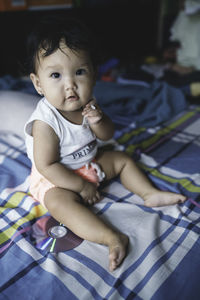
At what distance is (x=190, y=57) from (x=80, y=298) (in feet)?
6.78

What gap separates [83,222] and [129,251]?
0.13 meters

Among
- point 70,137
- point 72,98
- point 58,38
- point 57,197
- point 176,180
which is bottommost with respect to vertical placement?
point 176,180

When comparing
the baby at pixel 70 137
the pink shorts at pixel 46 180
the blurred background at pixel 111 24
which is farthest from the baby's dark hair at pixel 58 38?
the blurred background at pixel 111 24

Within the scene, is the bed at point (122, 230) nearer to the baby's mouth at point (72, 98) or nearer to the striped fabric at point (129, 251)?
the striped fabric at point (129, 251)

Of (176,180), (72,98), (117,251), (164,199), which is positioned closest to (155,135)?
(176,180)

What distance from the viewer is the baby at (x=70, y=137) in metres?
0.69

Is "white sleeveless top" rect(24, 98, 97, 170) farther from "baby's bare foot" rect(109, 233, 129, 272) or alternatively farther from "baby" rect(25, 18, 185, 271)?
"baby's bare foot" rect(109, 233, 129, 272)

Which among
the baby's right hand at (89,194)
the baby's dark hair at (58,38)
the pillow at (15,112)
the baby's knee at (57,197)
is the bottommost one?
the baby's right hand at (89,194)

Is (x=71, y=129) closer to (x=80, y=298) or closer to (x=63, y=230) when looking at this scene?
(x=63, y=230)

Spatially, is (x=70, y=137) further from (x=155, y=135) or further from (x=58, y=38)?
(x=155, y=135)

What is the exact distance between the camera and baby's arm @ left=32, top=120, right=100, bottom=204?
0.75 meters

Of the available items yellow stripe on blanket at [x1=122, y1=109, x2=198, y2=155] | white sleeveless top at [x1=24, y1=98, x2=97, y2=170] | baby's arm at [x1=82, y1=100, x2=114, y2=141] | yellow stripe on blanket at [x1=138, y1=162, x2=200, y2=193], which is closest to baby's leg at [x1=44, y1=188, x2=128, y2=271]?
white sleeveless top at [x1=24, y1=98, x2=97, y2=170]

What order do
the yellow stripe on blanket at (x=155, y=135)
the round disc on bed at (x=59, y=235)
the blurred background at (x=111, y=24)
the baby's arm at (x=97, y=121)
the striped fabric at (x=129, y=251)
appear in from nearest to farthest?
the striped fabric at (x=129, y=251), the round disc on bed at (x=59, y=235), the baby's arm at (x=97, y=121), the yellow stripe on blanket at (x=155, y=135), the blurred background at (x=111, y=24)

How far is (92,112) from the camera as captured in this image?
0.79 metres
